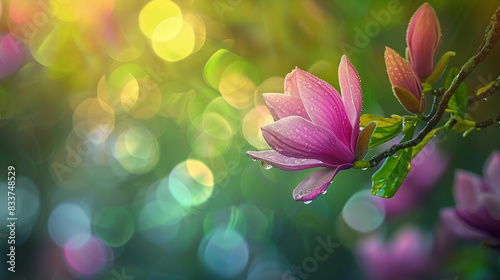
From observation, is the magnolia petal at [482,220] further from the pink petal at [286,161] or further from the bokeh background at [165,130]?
the bokeh background at [165,130]

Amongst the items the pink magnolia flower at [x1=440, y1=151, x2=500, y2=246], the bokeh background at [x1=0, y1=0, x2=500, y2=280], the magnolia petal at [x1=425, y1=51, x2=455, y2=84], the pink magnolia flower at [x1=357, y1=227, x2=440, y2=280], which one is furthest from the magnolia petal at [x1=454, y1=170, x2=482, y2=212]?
the bokeh background at [x1=0, y1=0, x2=500, y2=280]

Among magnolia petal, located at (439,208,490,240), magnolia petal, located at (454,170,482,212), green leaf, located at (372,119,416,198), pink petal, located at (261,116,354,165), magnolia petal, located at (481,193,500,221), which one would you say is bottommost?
magnolia petal, located at (439,208,490,240)

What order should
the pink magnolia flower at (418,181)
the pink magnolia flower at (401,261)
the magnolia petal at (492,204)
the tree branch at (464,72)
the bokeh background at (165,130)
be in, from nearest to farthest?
the tree branch at (464,72) → the magnolia petal at (492,204) → the pink magnolia flower at (401,261) → the pink magnolia flower at (418,181) → the bokeh background at (165,130)

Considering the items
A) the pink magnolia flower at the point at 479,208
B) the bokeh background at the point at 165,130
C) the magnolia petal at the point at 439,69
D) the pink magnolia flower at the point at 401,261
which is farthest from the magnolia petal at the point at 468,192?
the bokeh background at the point at 165,130

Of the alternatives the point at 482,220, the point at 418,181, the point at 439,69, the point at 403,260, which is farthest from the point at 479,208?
the point at 418,181

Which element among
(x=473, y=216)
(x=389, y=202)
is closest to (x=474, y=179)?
(x=473, y=216)

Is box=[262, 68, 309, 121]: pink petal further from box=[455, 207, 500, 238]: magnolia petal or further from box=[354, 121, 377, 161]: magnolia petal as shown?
box=[455, 207, 500, 238]: magnolia petal

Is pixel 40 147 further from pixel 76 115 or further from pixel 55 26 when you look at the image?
pixel 55 26
